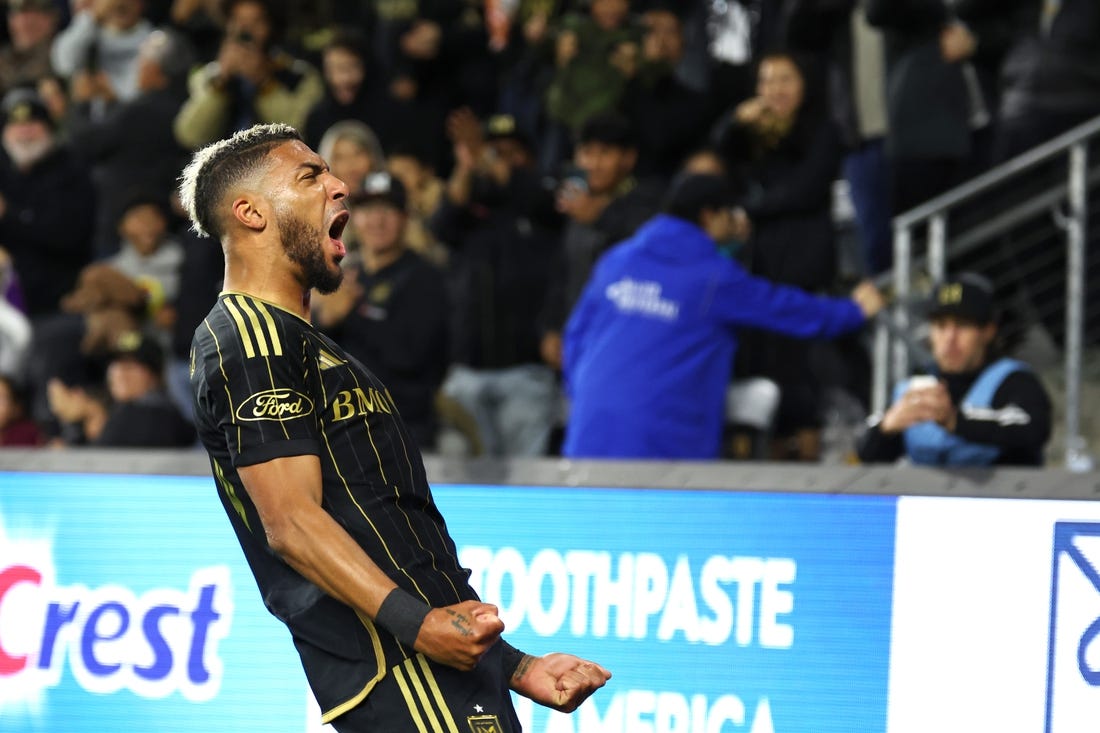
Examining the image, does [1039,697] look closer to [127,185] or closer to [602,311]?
[602,311]

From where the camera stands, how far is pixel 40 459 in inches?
262

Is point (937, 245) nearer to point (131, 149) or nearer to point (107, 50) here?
point (131, 149)

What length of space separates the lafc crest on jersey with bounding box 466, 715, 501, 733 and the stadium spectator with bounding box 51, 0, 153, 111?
8978 mm

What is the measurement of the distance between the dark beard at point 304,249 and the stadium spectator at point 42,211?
24.7 ft

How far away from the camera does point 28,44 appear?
41.8 feet

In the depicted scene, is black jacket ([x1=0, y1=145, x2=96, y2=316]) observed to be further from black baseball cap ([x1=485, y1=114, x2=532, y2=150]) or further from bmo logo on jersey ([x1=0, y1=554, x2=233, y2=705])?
bmo logo on jersey ([x1=0, y1=554, x2=233, y2=705])

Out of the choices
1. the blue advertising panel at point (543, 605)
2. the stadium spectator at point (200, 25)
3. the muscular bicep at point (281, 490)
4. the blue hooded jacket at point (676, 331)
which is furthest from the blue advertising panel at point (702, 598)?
the stadium spectator at point (200, 25)

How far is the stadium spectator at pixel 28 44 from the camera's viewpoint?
1264 centimetres

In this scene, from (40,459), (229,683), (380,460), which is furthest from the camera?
(40,459)

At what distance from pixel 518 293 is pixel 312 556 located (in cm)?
579

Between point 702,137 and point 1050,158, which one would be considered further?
point 702,137

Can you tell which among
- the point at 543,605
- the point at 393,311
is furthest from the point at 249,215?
the point at 393,311

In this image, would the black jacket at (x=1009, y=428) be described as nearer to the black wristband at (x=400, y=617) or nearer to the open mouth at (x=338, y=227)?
the open mouth at (x=338, y=227)

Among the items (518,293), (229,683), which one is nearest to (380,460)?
(229,683)
